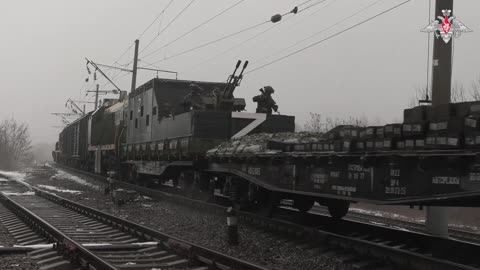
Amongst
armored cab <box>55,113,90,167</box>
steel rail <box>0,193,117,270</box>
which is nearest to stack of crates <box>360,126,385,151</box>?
steel rail <box>0,193,117,270</box>

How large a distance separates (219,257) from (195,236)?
8.19 ft

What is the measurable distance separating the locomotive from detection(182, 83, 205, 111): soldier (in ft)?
0.12

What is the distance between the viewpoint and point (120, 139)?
20.8m

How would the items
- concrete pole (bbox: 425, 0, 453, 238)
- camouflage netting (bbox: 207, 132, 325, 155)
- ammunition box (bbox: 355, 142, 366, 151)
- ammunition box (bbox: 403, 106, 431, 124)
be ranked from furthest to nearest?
camouflage netting (bbox: 207, 132, 325, 155)
concrete pole (bbox: 425, 0, 453, 238)
ammunition box (bbox: 355, 142, 366, 151)
ammunition box (bbox: 403, 106, 431, 124)

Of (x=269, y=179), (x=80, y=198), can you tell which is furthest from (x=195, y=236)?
(x=80, y=198)

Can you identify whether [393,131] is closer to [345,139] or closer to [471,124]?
[345,139]

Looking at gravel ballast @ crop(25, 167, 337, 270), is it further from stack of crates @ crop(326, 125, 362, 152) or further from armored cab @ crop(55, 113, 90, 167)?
armored cab @ crop(55, 113, 90, 167)

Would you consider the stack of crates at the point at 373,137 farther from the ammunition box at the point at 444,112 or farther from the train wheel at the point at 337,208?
the train wheel at the point at 337,208

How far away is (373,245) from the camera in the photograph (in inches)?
273

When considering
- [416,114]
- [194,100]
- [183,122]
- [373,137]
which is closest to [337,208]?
[373,137]

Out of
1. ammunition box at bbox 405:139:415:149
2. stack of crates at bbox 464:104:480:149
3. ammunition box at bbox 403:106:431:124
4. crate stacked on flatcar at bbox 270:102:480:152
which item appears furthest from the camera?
ammunition box at bbox 403:106:431:124

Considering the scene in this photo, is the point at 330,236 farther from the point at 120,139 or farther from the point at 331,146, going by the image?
the point at 120,139

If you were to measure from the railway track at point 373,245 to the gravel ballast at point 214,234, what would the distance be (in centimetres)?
26

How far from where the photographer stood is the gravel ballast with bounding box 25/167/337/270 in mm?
7119
